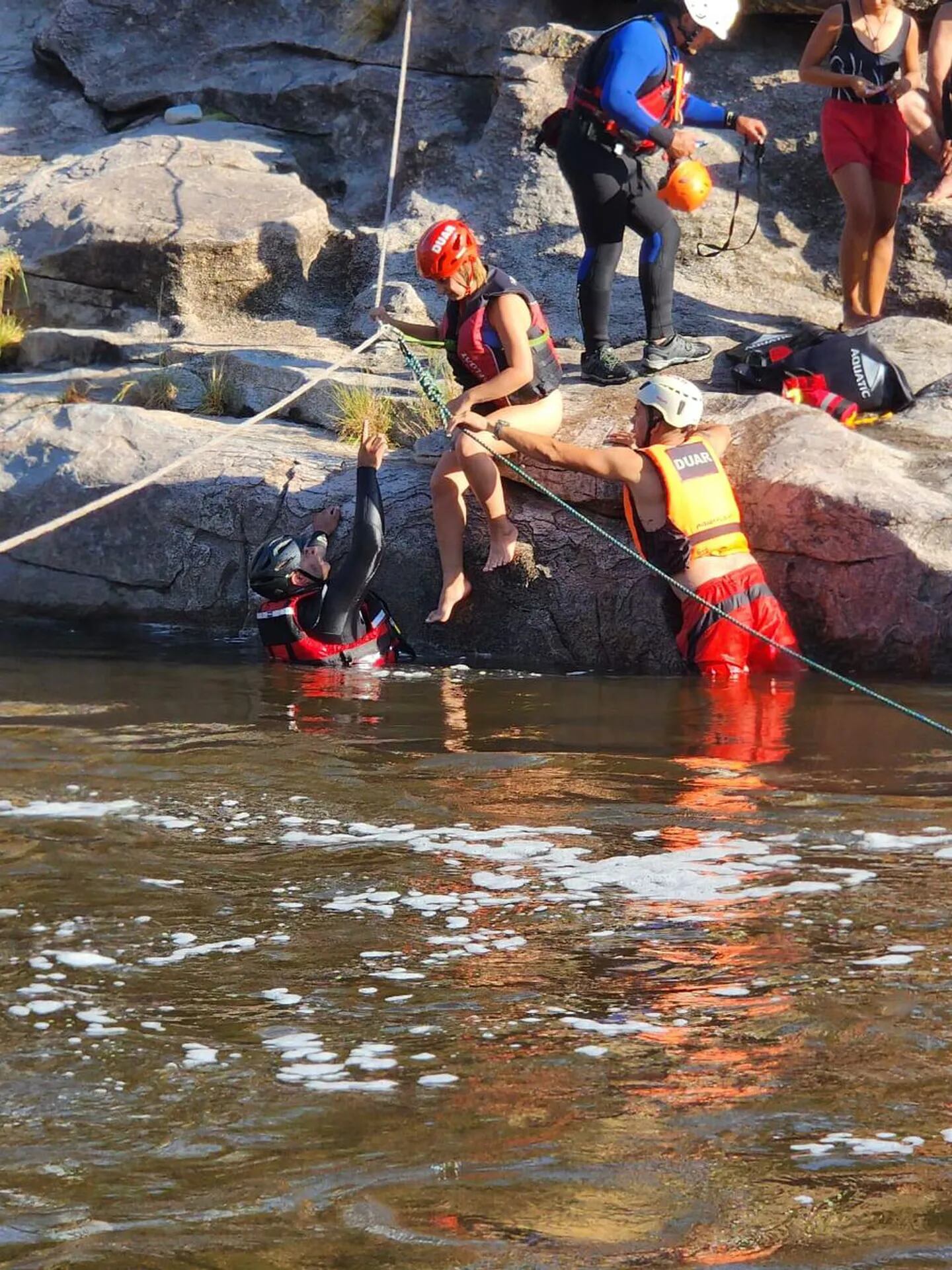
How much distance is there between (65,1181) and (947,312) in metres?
9.45

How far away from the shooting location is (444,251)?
751cm

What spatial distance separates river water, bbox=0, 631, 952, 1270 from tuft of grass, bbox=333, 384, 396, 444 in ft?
9.46

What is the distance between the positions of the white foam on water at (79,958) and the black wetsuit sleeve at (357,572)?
12.5 ft

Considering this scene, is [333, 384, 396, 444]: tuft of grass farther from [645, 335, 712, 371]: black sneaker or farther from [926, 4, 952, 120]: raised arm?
[926, 4, 952, 120]: raised arm

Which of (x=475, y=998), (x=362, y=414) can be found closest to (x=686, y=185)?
(x=362, y=414)

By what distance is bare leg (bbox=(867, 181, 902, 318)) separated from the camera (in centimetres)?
928

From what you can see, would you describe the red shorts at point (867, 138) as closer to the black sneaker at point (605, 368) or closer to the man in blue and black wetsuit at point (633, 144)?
the man in blue and black wetsuit at point (633, 144)

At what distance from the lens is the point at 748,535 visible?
25.7ft

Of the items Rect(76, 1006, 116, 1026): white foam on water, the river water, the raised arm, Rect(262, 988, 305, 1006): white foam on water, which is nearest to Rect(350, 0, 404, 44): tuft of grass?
the raised arm

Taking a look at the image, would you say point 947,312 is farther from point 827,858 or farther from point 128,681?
point 827,858

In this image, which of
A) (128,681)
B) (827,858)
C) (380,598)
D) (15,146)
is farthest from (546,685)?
(15,146)

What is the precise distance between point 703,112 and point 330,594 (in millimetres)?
2973

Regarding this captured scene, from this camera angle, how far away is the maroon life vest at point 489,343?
25.1 feet

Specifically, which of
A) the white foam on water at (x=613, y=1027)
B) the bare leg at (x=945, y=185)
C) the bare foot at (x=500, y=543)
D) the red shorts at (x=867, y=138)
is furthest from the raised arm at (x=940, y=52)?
the white foam on water at (x=613, y=1027)
